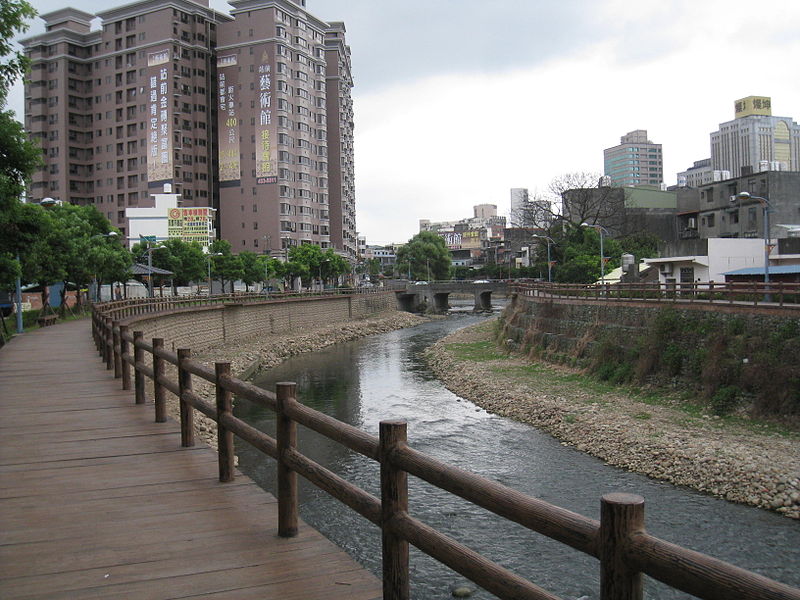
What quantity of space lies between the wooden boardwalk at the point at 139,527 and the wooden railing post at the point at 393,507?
1.02 ft

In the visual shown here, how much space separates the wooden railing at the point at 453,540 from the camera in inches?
93.0

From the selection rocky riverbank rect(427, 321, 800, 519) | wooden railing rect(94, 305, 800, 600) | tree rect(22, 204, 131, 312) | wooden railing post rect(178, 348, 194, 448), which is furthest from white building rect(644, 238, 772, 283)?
wooden railing rect(94, 305, 800, 600)

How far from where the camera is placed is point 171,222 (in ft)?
255

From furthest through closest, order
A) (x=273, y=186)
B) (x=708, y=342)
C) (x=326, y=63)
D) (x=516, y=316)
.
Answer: (x=326, y=63)
(x=273, y=186)
(x=516, y=316)
(x=708, y=342)

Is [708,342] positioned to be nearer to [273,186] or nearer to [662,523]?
[662,523]

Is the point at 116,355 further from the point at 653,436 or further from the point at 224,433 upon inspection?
the point at 653,436

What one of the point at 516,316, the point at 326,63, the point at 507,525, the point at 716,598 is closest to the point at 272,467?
the point at 507,525

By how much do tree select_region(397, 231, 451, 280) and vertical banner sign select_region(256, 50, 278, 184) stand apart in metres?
36.0

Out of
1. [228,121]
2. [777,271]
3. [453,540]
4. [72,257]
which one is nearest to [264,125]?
[228,121]

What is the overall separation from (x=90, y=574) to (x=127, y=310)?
1112 inches

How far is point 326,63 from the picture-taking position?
336 feet

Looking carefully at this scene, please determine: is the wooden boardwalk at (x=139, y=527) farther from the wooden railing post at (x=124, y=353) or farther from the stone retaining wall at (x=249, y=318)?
the stone retaining wall at (x=249, y=318)

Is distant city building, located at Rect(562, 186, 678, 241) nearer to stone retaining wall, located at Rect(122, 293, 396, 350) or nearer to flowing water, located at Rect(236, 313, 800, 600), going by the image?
stone retaining wall, located at Rect(122, 293, 396, 350)

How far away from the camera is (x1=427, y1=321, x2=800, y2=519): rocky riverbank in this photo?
1418cm
